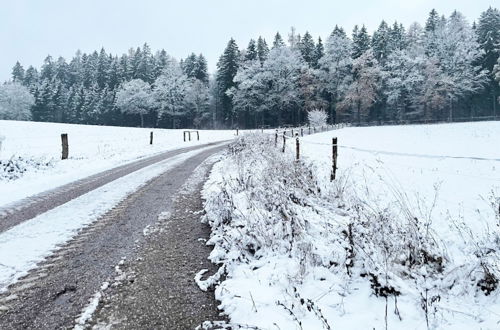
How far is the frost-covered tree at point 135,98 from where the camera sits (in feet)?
232

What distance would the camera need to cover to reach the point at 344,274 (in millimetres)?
3959

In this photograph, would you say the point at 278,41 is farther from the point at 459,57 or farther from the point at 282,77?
the point at 459,57

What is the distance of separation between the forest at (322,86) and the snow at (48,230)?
50.6 m

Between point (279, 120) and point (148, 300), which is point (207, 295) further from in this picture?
point (279, 120)

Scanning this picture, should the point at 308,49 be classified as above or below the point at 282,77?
above

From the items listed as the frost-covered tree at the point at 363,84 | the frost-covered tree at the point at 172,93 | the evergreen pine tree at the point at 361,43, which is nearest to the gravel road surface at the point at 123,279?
the frost-covered tree at the point at 363,84

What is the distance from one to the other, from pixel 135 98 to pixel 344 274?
73.3 m

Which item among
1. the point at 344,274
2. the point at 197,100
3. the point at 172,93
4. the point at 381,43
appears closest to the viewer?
the point at 344,274

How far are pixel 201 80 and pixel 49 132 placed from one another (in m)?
42.9

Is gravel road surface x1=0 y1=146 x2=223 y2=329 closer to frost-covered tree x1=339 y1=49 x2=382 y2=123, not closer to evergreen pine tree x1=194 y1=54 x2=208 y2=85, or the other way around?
frost-covered tree x1=339 y1=49 x2=382 y2=123

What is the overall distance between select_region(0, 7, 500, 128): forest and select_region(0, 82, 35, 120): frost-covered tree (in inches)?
9.1

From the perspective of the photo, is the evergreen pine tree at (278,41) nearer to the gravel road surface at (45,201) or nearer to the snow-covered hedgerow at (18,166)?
the snow-covered hedgerow at (18,166)

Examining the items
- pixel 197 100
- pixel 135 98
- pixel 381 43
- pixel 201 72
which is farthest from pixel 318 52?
pixel 135 98

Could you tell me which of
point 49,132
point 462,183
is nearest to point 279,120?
point 49,132
